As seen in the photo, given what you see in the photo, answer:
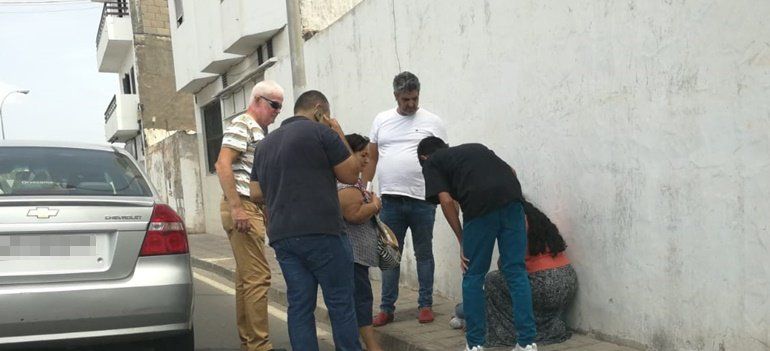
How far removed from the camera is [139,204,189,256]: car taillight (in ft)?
11.8

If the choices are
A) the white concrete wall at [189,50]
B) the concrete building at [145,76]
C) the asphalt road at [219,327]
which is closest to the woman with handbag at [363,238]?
the asphalt road at [219,327]

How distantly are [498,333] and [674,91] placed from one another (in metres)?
1.77

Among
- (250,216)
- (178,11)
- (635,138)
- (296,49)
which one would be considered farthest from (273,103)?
(178,11)

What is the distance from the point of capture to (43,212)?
3.38 meters

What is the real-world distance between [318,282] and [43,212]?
1.48m

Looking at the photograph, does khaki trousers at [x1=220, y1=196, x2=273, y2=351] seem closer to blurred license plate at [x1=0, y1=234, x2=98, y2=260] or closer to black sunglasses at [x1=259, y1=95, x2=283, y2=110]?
black sunglasses at [x1=259, y1=95, x2=283, y2=110]

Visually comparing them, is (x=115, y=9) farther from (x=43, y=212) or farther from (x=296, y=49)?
(x=43, y=212)

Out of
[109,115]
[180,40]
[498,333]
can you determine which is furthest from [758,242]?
[109,115]

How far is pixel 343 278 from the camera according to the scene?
333cm

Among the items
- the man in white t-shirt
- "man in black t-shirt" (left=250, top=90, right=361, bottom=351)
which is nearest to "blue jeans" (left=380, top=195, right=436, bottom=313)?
the man in white t-shirt

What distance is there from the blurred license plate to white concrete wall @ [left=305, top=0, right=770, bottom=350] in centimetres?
278

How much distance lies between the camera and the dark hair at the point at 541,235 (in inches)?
155

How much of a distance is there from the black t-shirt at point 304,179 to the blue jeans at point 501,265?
86 centimetres

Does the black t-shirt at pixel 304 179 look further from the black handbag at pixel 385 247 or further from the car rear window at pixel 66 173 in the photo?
the car rear window at pixel 66 173
